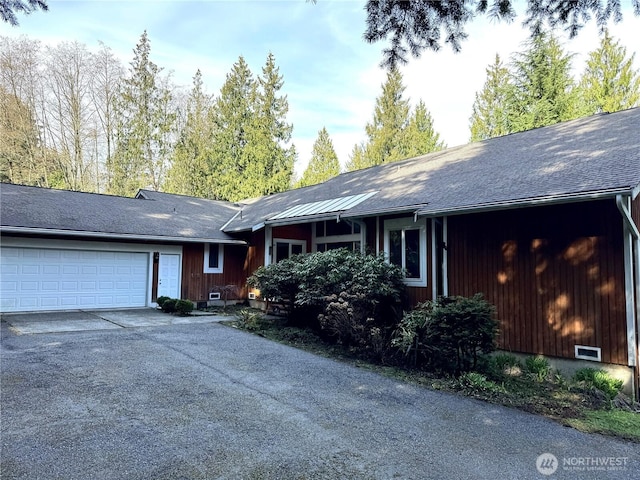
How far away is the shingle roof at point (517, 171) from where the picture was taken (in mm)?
6055

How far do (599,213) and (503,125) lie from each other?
17519 mm

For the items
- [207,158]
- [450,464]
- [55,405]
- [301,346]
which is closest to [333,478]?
[450,464]

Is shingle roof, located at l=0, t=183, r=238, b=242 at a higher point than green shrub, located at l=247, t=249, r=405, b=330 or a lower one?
higher

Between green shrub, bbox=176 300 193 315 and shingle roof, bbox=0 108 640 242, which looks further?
green shrub, bbox=176 300 193 315

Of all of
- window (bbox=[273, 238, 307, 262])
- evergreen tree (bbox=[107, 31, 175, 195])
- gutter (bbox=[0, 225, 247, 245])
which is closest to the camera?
gutter (bbox=[0, 225, 247, 245])

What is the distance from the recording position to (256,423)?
13.5ft

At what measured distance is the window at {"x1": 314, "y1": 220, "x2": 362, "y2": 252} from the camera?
36.4 feet

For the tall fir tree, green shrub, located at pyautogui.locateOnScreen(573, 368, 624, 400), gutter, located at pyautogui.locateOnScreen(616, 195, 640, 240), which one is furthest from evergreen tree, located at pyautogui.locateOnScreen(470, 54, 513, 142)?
green shrub, located at pyautogui.locateOnScreen(573, 368, 624, 400)

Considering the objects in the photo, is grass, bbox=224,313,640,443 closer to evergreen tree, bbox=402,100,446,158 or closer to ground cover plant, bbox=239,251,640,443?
ground cover plant, bbox=239,251,640,443

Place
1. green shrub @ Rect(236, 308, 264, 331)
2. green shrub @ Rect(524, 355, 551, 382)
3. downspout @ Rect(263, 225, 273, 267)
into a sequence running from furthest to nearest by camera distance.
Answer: downspout @ Rect(263, 225, 273, 267), green shrub @ Rect(236, 308, 264, 331), green shrub @ Rect(524, 355, 551, 382)

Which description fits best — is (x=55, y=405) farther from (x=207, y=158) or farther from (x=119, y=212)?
(x=207, y=158)

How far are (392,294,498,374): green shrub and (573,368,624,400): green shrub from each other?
1.33 m

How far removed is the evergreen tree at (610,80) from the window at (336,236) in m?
14.4

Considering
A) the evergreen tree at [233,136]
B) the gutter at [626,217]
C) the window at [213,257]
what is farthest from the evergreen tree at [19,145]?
the gutter at [626,217]
